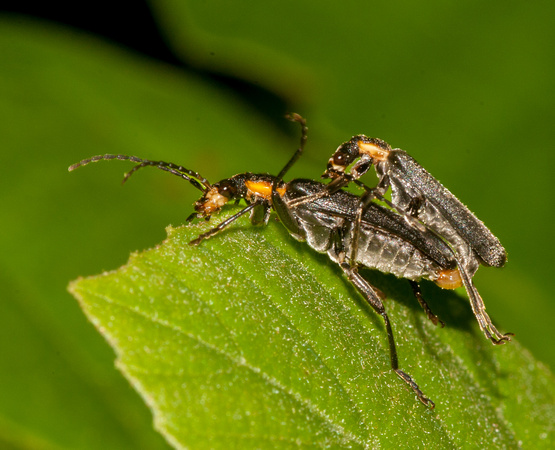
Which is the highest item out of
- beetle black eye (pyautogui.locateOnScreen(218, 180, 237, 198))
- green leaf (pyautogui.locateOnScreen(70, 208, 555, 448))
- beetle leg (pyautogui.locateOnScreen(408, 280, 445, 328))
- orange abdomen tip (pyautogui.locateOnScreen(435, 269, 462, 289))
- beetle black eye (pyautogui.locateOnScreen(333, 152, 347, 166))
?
beetle black eye (pyautogui.locateOnScreen(333, 152, 347, 166))

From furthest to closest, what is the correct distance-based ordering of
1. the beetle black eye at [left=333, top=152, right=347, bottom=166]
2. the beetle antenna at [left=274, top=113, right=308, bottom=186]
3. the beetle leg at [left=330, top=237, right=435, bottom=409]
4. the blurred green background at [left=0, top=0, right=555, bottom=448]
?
the blurred green background at [left=0, top=0, right=555, bottom=448]
the beetle black eye at [left=333, top=152, right=347, bottom=166]
the beetle antenna at [left=274, top=113, right=308, bottom=186]
the beetle leg at [left=330, top=237, right=435, bottom=409]

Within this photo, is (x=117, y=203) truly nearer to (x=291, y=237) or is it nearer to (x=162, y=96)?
(x=162, y=96)

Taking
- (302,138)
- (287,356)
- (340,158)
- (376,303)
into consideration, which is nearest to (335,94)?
(340,158)

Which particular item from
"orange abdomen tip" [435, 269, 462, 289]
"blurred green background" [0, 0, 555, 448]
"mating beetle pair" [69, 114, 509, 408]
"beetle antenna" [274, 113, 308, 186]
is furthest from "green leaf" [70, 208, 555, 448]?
"blurred green background" [0, 0, 555, 448]

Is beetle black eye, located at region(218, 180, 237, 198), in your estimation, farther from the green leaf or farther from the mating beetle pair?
the green leaf

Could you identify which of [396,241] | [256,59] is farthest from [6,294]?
[256,59]

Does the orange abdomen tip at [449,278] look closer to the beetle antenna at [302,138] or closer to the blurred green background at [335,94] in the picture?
the beetle antenna at [302,138]
